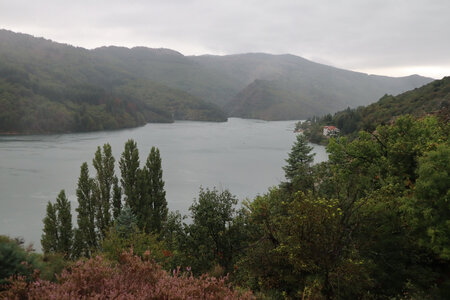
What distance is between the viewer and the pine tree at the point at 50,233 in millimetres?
24625

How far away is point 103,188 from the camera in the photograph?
94.3ft

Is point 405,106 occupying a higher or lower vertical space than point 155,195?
higher

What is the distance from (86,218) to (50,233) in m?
2.84

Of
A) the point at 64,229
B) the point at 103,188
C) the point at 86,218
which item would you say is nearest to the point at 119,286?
the point at 64,229

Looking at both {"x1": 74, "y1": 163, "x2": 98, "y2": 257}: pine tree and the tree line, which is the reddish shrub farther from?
{"x1": 74, "y1": 163, "x2": 98, "y2": 257}: pine tree

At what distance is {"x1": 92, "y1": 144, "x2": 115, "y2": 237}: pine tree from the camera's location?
2800 centimetres

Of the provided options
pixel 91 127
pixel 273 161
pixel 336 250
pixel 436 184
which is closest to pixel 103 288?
pixel 336 250

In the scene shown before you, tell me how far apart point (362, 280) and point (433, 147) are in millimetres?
10115

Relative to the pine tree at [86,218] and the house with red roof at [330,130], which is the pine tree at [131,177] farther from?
the house with red roof at [330,130]

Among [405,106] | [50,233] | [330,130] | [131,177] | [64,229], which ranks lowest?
[50,233]

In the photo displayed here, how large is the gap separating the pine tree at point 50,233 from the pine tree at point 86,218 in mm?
1653

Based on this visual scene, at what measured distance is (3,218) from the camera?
3450cm

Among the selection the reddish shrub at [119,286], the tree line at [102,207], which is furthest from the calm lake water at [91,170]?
the reddish shrub at [119,286]

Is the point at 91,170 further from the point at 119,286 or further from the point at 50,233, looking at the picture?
the point at 119,286
